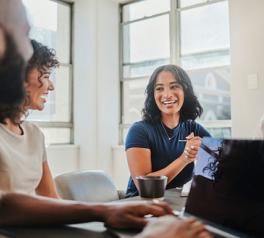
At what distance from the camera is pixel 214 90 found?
11.0ft

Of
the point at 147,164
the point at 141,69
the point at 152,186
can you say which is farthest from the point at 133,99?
the point at 152,186

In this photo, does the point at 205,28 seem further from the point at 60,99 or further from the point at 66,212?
the point at 66,212

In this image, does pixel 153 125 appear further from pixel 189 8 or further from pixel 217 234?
pixel 189 8

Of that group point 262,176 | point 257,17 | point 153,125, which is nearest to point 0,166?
point 262,176

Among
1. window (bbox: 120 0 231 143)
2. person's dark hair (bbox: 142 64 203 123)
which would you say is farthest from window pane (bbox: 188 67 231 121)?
person's dark hair (bbox: 142 64 203 123)

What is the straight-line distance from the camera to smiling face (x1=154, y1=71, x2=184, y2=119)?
1844mm

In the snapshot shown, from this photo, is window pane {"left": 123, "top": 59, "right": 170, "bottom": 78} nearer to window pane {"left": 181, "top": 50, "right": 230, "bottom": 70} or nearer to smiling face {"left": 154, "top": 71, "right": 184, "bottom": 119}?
window pane {"left": 181, "top": 50, "right": 230, "bottom": 70}

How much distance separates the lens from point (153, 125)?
1.84 metres

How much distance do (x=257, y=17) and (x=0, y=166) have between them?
2.44 meters

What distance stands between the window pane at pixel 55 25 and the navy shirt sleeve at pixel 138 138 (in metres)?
2.28

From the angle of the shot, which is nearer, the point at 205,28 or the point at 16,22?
the point at 16,22

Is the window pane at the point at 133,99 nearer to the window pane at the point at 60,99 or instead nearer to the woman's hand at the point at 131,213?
the window pane at the point at 60,99

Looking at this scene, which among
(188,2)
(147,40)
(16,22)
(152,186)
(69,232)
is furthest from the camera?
(147,40)

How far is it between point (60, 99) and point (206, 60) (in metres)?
1.64
